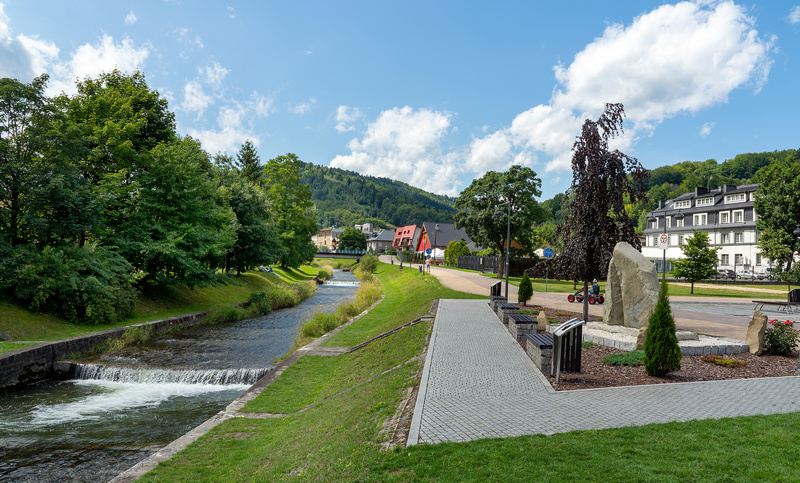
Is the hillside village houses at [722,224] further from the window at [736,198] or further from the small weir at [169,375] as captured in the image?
the small weir at [169,375]

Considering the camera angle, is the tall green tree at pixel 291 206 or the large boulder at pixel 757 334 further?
the tall green tree at pixel 291 206

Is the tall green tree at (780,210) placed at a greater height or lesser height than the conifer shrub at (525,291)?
greater

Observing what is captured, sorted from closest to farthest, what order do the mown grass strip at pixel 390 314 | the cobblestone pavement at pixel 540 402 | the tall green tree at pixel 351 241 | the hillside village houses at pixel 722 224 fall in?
the cobblestone pavement at pixel 540 402
the mown grass strip at pixel 390 314
the hillside village houses at pixel 722 224
the tall green tree at pixel 351 241

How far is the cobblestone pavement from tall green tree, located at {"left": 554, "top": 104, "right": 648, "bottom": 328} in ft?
20.7

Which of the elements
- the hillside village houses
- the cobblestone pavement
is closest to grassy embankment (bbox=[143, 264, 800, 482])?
the cobblestone pavement

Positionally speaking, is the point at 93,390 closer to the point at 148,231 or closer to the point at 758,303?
the point at 148,231

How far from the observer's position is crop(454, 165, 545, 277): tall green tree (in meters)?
44.7

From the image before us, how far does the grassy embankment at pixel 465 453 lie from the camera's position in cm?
467

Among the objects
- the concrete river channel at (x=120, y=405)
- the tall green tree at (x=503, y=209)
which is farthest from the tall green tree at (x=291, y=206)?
the concrete river channel at (x=120, y=405)

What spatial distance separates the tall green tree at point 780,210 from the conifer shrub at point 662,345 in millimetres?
44038

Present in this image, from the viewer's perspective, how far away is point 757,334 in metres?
11.1

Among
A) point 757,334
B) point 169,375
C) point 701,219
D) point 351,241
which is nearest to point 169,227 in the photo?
point 169,375

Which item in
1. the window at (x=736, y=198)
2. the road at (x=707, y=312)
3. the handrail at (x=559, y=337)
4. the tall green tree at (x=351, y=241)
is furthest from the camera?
the tall green tree at (x=351, y=241)

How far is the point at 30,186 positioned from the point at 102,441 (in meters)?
12.7
